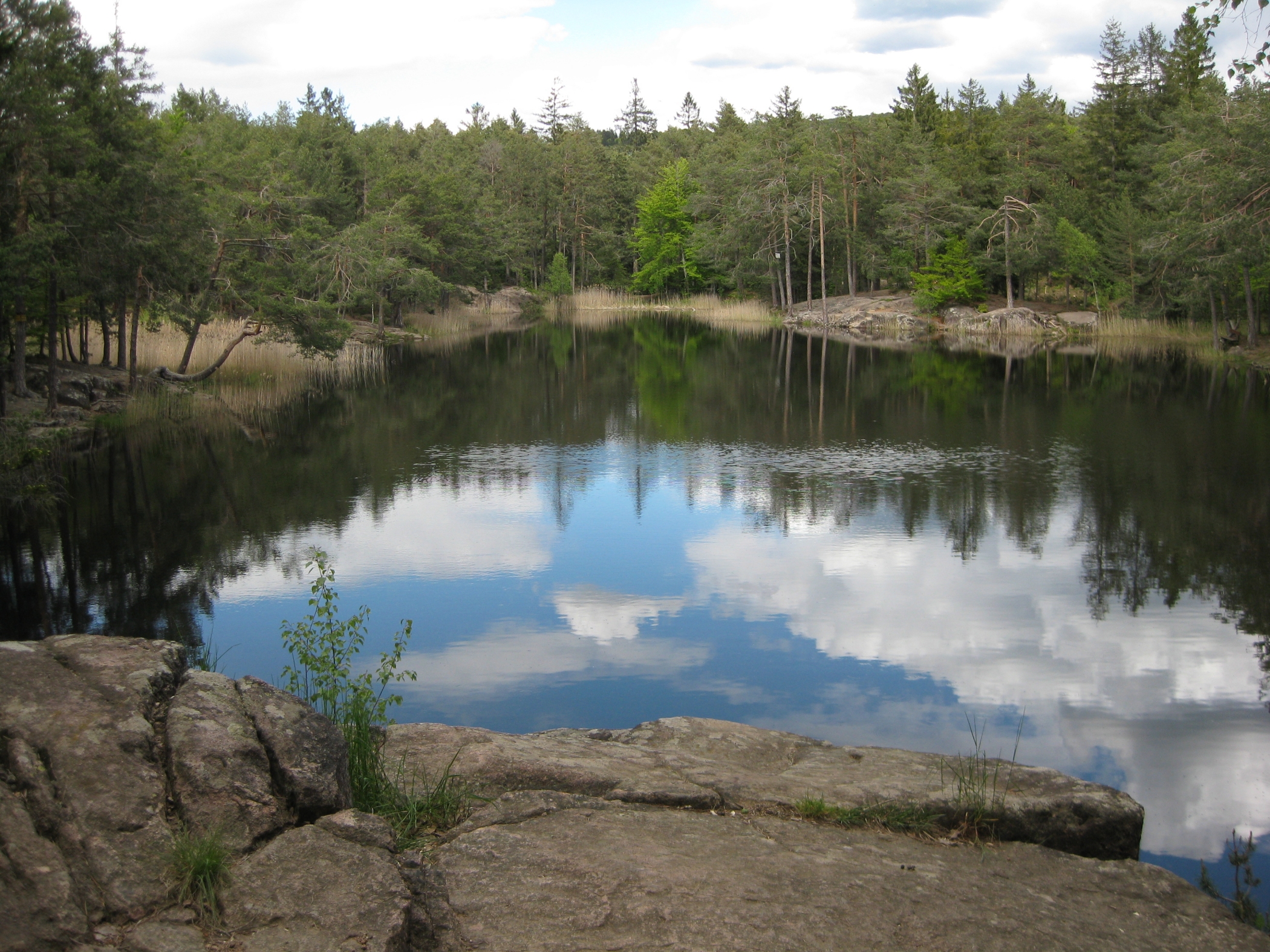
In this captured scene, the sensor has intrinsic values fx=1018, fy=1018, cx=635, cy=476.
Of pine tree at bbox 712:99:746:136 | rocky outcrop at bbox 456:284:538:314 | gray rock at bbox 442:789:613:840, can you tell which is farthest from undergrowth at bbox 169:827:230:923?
pine tree at bbox 712:99:746:136

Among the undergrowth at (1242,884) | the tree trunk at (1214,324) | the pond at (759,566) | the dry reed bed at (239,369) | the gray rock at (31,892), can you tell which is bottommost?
the undergrowth at (1242,884)

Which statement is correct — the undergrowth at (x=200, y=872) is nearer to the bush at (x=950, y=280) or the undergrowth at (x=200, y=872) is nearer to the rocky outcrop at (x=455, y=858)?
the rocky outcrop at (x=455, y=858)

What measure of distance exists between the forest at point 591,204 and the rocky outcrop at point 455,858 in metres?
6.31

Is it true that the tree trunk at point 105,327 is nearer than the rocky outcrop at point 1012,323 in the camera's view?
Yes

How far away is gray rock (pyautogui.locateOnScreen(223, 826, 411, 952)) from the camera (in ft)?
10.6

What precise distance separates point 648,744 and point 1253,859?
142 inches

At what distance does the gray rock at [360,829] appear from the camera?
3803 mm

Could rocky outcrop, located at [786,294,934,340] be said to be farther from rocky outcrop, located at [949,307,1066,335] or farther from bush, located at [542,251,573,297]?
bush, located at [542,251,573,297]

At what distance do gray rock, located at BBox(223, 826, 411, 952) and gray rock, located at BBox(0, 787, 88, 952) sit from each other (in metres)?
0.47

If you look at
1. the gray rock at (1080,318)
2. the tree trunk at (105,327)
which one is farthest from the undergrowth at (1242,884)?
the gray rock at (1080,318)

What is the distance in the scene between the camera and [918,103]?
6581cm

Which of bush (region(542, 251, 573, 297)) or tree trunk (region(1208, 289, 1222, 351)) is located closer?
tree trunk (region(1208, 289, 1222, 351))

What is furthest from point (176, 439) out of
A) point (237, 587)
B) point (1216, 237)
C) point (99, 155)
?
point (1216, 237)

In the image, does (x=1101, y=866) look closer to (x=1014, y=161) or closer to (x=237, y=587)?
(x=237, y=587)
